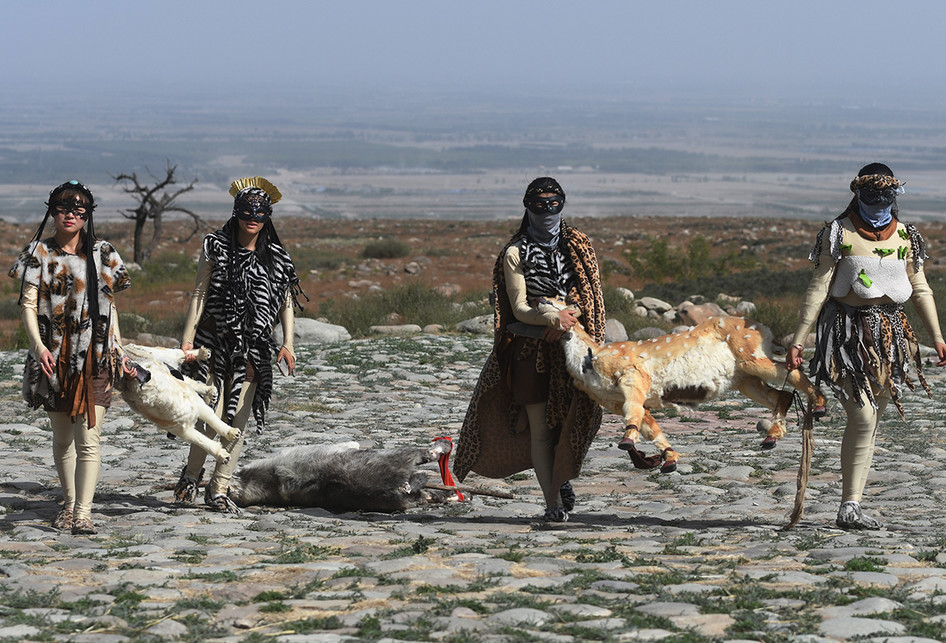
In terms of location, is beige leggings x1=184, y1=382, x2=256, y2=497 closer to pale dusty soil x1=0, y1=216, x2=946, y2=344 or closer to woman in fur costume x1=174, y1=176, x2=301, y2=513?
woman in fur costume x1=174, y1=176, x2=301, y2=513

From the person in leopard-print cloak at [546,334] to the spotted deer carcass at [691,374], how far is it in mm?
320

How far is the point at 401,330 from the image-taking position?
1928 centimetres

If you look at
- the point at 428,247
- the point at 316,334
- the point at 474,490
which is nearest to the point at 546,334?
the point at 474,490

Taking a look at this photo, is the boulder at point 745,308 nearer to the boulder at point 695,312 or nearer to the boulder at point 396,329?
the boulder at point 695,312

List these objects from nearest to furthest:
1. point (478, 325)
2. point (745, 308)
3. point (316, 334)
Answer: point (316, 334) → point (478, 325) → point (745, 308)

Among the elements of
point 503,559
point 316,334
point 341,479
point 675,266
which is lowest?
point 316,334

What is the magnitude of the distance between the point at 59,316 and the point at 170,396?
0.76m

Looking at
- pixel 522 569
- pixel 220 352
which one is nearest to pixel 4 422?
pixel 220 352

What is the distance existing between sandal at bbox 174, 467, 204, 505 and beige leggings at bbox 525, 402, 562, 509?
2.24 metres

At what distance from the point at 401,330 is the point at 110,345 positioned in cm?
1254

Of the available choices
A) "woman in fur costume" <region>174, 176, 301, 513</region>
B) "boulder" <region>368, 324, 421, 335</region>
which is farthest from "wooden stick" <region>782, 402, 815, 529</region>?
"boulder" <region>368, 324, 421, 335</region>

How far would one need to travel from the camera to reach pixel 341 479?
25.0 feet

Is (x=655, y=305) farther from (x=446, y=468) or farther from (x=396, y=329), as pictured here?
(x=446, y=468)

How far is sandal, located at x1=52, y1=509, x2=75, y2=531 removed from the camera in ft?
22.3
